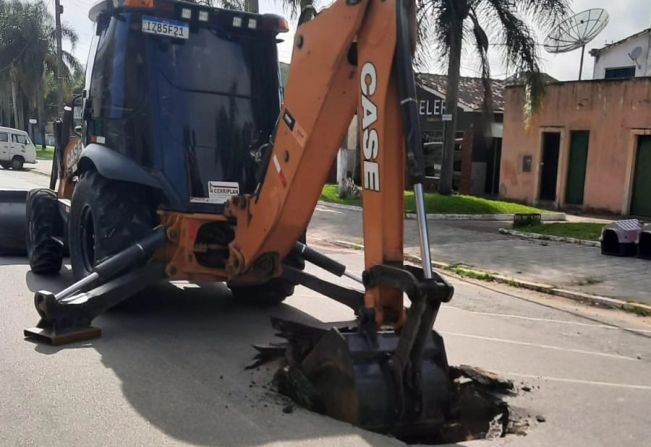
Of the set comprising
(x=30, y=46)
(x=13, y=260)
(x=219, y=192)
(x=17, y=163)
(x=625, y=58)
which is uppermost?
(x=30, y=46)

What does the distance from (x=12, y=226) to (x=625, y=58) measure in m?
27.4

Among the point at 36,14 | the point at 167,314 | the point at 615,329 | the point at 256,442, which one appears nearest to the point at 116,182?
the point at 167,314

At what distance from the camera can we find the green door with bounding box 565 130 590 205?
21.1 m

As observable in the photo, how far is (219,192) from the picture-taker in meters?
6.29

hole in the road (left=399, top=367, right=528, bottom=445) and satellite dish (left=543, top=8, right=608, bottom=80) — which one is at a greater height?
satellite dish (left=543, top=8, right=608, bottom=80)

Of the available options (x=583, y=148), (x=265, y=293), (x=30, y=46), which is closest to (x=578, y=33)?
(x=583, y=148)

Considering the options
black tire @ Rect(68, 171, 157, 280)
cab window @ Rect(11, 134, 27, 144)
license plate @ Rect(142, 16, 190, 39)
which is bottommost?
black tire @ Rect(68, 171, 157, 280)

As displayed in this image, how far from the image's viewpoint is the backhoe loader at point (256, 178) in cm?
402

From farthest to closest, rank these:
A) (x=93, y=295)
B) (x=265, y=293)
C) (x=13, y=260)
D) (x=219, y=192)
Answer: (x=13, y=260)
(x=265, y=293)
(x=219, y=192)
(x=93, y=295)

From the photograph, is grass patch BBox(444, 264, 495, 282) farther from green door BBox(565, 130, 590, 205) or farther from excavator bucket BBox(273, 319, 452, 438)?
green door BBox(565, 130, 590, 205)

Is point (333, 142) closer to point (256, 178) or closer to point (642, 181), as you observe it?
point (256, 178)

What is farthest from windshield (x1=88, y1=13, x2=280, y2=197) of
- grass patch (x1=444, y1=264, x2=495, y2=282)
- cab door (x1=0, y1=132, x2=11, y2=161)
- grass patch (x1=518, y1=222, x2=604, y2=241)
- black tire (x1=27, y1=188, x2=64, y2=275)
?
cab door (x1=0, y1=132, x2=11, y2=161)

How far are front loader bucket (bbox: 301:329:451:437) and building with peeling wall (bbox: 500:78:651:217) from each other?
58.0 ft

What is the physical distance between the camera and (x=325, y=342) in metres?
4.26
